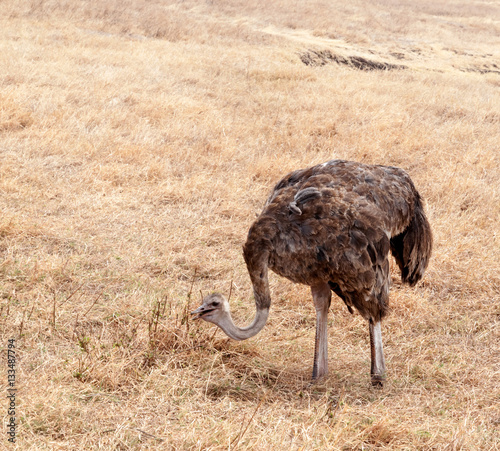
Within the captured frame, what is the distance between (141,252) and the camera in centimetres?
511

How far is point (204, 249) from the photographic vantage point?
527 centimetres

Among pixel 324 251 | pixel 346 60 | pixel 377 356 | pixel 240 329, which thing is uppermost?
pixel 346 60

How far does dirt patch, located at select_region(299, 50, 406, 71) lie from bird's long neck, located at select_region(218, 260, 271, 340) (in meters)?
11.2

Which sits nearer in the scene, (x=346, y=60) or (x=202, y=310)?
(x=202, y=310)

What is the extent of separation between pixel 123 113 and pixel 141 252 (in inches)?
146

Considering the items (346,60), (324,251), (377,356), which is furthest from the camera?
(346,60)

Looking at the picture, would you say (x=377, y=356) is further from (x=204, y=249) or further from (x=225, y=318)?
(x=204, y=249)

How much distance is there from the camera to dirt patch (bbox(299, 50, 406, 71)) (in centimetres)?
1398

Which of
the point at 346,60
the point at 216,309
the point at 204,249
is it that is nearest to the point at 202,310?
the point at 216,309

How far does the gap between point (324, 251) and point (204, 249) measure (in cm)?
208

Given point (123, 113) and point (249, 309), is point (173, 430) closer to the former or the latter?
point (249, 309)

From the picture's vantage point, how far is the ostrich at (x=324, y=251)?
339 centimetres

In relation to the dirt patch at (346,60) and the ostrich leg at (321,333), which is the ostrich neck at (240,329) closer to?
the ostrich leg at (321,333)

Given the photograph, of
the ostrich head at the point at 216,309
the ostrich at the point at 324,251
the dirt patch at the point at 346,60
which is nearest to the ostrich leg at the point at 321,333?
the ostrich at the point at 324,251
